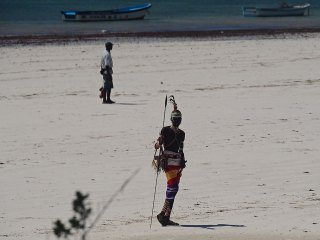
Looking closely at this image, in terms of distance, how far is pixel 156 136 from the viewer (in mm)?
18734

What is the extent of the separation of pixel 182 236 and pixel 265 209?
184cm

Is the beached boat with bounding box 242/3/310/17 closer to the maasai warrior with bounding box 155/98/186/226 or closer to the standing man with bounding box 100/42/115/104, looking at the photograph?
the standing man with bounding box 100/42/115/104

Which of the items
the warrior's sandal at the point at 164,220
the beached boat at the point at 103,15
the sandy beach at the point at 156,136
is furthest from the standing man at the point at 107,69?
the beached boat at the point at 103,15

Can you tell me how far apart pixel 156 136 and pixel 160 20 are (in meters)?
50.9

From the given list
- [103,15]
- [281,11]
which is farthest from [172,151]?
[281,11]

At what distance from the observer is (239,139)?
714 inches

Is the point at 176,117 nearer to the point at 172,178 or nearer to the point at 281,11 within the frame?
the point at 172,178

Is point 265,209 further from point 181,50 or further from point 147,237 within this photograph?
point 181,50

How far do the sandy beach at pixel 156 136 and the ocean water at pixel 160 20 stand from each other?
75.2 ft

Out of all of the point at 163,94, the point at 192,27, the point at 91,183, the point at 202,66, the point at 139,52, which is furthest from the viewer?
the point at 192,27

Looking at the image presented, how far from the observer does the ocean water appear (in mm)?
57938

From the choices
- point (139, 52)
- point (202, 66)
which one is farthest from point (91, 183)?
point (139, 52)

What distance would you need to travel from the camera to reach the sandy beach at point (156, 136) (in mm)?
12117

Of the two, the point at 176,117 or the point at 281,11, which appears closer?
the point at 176,117
